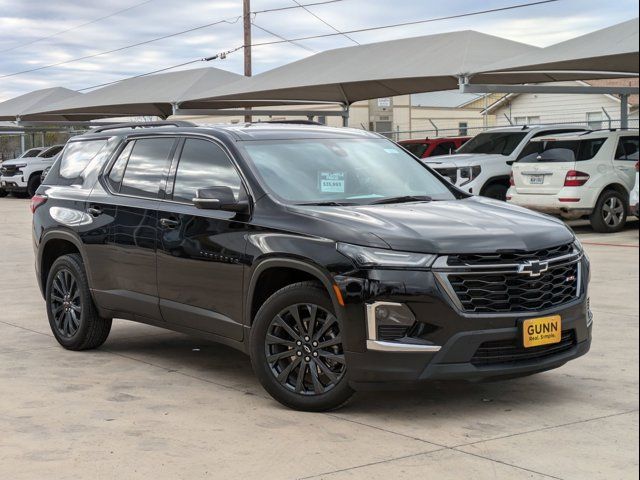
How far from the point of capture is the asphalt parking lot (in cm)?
475

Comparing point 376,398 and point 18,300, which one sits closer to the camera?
point 376,398

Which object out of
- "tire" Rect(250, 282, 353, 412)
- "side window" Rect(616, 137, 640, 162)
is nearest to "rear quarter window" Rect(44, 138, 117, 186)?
"tire" Rect(250, 282, 353, 412)

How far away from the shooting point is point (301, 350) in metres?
5.70

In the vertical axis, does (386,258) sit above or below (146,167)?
below

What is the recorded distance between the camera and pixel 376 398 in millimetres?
6047

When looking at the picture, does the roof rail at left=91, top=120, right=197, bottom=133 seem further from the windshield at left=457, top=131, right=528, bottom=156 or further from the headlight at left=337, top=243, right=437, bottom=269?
the windshield at left=457, top=131, right=528, bottom=156

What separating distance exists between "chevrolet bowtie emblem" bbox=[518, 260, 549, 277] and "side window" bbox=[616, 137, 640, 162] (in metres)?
12.5

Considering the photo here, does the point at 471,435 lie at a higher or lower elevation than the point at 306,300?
lower

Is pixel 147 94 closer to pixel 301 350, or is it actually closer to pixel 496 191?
pixel 496 191

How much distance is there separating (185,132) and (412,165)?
5.43 feet

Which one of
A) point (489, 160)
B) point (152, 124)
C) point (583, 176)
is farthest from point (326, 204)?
point (489, 160)

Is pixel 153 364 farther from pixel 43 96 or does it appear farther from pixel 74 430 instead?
pixel 43 96

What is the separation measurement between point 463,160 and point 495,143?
1.42 m

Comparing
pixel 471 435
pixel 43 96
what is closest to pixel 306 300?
pixel 471 435
